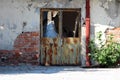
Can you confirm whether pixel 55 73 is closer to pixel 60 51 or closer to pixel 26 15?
pixel 60 51

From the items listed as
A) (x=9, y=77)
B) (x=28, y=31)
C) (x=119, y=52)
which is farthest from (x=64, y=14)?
(x=9, y=77)

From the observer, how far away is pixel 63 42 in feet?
49.5

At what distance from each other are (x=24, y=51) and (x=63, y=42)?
1481mm

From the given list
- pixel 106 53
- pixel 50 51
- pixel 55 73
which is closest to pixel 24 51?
pixel 50 51

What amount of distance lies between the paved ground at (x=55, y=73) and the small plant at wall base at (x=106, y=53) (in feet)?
1.94

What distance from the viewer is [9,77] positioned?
39.2 feet

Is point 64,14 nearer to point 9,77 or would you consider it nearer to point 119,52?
point 119,52

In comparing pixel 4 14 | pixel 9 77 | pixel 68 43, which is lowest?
pixel 9 77

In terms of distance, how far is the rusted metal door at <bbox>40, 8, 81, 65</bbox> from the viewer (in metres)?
15.0

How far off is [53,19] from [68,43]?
1.07m

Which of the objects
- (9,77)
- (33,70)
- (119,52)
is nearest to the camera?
(9,77)

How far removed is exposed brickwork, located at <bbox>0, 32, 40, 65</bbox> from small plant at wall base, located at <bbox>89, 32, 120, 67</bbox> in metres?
2.05

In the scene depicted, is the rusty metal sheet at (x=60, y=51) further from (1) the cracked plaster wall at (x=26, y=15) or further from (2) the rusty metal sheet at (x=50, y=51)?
(1) the cracked plaster wall at (x=26, y=15)

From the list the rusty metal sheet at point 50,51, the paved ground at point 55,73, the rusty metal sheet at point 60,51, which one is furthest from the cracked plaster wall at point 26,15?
the paved ground at point 55,73
